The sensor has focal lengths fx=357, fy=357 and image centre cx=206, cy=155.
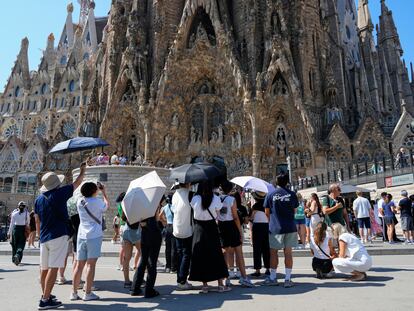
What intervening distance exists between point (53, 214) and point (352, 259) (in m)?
4.82

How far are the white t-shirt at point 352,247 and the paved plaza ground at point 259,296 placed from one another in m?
0.47

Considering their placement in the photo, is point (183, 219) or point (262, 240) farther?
point (262, 240)

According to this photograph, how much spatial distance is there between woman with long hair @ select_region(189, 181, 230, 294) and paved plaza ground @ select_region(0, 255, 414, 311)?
0.90 feet

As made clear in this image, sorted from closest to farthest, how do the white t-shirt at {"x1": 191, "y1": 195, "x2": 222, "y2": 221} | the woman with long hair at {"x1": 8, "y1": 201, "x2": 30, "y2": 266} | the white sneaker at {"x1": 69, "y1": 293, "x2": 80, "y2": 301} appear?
the white sneaker at {"x1": 69, "y1": 293, "x2": 80, "y2": 301} → the white t-shirt at {"x1": 191, "y1": 195, "x2": 222, "y2": 221} → the woman with long hair at {"x1": 8, "y1": 201, "x2": 30, "y2": 266}

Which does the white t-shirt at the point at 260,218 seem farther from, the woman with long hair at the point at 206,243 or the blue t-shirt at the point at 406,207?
the blue t-shirt at the point at 406,207

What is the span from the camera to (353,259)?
605cm

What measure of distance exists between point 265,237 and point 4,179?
43638 millimetres

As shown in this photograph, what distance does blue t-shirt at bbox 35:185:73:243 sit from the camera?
4.91 metres

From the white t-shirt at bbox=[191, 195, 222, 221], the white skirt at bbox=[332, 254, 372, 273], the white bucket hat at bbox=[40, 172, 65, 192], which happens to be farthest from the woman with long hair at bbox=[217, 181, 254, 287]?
the white bucket hat at bbox=[40, 172, 65, 192]

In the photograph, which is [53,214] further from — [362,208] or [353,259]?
[362,208]

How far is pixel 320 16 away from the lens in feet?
109

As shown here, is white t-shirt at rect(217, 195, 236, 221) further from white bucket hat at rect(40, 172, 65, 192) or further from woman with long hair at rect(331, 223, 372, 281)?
white bucket hat at rect(40, 172, 65, 192)

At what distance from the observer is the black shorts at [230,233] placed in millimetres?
6117

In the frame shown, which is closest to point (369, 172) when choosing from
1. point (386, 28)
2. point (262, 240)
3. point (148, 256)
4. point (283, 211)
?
point (262, 240)
